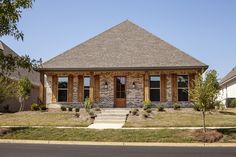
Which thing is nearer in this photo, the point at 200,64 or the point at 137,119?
the point at 137,119

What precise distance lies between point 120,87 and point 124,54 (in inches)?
111

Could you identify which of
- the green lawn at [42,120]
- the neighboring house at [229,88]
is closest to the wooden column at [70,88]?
the green lawn at [42,120]

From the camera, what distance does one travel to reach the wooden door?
3100 centimetres

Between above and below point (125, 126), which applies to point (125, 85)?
above

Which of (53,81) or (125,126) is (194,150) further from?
(53,81)

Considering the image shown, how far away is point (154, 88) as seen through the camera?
30578 millimetres

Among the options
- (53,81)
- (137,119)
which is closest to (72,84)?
(53,81)

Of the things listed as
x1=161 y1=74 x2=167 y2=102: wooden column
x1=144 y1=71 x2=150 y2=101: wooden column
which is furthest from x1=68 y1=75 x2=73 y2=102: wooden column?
x1=161 y1=74 x2=167 y2=102: wooden column

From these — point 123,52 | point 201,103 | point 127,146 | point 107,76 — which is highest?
point 123,52

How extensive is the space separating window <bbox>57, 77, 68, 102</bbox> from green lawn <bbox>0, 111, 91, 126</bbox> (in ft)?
15.2

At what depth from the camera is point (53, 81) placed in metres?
31.8

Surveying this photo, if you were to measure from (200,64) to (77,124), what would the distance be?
39.3 ft

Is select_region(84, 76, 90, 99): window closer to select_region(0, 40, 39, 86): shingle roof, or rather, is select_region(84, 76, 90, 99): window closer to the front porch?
the front porch

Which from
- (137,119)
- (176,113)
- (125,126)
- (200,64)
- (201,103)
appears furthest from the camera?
(200,64)
